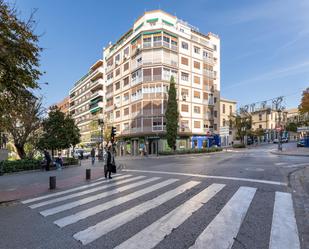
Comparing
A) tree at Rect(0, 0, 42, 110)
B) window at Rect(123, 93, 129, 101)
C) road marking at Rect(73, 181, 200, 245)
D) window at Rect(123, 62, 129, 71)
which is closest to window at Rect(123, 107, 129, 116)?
window at Rect(123, 93, 129, 101)

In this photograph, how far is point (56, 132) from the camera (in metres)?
22.3

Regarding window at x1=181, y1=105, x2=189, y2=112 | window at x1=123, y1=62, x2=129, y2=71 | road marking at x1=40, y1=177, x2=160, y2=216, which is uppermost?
window at x1=123, y1=62, x2=129, y2=71

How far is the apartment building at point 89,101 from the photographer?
55.8 m

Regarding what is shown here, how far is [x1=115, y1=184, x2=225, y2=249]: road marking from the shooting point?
4.09m

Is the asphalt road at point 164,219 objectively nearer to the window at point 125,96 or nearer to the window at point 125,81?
the window at point 125,96

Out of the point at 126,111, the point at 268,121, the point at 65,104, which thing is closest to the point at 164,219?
the point at 126,111

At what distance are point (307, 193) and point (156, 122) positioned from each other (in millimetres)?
30533

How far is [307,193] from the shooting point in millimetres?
7566

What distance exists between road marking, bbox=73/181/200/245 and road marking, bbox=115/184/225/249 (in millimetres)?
671

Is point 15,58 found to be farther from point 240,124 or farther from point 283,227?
point 240,124

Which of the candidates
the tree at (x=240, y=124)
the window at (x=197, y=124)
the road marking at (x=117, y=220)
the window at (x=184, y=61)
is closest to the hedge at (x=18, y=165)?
the road marking at (x=117, y=220)

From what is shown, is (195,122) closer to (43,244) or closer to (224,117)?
(224,117)

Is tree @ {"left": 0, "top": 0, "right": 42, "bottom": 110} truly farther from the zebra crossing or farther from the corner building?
the corner building

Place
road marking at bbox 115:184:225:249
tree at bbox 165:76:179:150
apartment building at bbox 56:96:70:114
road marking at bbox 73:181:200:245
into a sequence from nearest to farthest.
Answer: road marking at bbox 115:184:225:249
road marking at bbox 73:181:200:245
tree at bbox 165:76:179:150
apartment building at bbox 56:96:70:114
